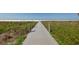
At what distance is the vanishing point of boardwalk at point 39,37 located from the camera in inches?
181

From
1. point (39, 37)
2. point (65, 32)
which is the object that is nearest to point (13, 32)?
point (39, 37)

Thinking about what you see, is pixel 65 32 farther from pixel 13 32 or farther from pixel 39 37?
pixel 13 32

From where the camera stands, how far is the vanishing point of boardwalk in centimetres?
460

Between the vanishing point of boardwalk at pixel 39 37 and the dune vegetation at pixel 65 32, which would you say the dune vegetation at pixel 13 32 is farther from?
Result: the dune vegetation at pixel 65 32

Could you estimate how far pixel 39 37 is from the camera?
15.1ft

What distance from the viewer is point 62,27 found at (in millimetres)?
4602

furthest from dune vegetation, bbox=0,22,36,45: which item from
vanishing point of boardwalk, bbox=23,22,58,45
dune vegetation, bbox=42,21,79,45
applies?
dune vegetation, bbox=42,21,79,45

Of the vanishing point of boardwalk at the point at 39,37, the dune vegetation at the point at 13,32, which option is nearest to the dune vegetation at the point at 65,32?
the vanishing point of boardwalk at the point at 39,37

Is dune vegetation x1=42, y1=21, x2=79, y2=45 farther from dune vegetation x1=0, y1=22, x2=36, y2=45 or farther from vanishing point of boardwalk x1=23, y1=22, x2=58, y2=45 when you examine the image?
dune vegetation x1=0, y1=22, x2=36, y2=45
